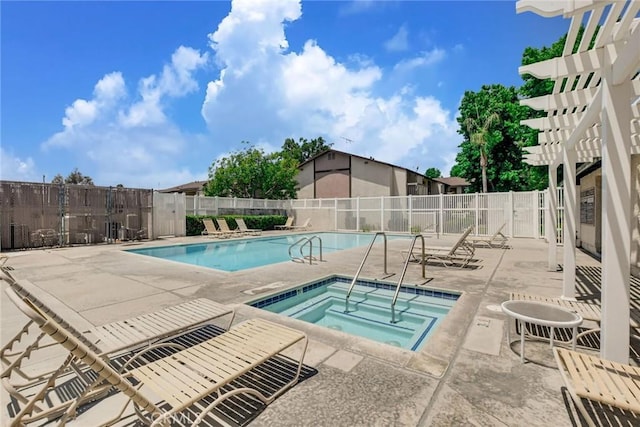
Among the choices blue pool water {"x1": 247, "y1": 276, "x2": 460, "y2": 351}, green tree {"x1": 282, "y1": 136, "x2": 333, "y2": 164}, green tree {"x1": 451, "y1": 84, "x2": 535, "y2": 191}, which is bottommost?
blue pool water {"x1": 247, "y1": 276, "x2": 460, "y2": 351}

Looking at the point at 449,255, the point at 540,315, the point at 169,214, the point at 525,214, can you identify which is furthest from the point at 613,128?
the point at 169,214

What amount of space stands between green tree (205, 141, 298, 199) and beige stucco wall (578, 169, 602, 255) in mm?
20370

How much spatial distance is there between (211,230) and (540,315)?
16.0 metres

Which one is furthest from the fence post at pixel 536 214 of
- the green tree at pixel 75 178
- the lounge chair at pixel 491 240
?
the green tree at pixel 75 178

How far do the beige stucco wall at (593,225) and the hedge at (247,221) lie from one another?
17.2m

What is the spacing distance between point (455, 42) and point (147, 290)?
14.2 metres

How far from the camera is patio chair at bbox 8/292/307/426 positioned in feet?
5.18

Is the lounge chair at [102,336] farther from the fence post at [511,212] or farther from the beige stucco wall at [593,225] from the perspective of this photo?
the fence post at [511,212]

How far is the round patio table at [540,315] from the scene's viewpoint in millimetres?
2848

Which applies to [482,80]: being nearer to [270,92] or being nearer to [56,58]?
[270,92]

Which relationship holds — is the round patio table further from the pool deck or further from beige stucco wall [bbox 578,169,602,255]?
beige stucco wall [bbox 578,169,602,255]

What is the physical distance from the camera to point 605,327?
2670 mm

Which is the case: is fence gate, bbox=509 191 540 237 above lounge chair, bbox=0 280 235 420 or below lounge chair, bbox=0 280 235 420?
above

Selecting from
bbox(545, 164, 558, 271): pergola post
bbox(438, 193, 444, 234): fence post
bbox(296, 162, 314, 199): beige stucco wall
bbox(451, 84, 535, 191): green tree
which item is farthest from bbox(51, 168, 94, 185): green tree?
bbox(545, 164, 558, 271): pergola post
